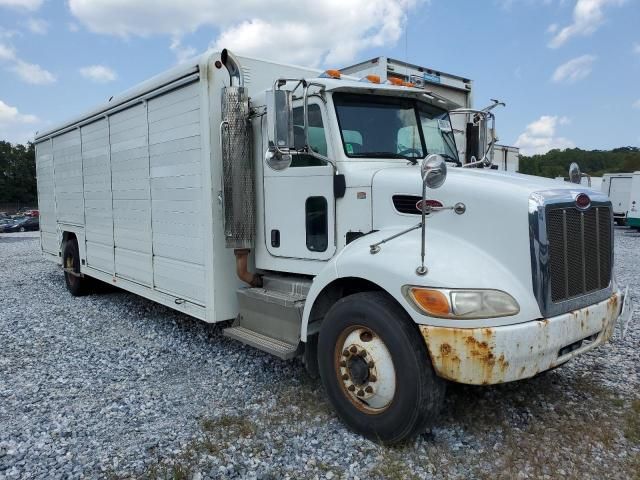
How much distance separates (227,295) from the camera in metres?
5.15

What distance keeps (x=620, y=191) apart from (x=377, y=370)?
25558 mm

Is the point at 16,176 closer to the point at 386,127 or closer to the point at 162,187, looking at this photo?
the point at 162,187

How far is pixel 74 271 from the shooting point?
28.8 feet

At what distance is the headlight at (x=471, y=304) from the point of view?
10.2 feet

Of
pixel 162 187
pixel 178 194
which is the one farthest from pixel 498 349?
pixel 162 187

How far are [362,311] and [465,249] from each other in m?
0.78

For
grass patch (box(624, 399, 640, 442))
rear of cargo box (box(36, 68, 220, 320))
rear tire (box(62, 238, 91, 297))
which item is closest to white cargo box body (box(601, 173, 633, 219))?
grass patch (box(624, 399, 640, 442))

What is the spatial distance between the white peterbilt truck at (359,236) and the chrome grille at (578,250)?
0.01 meters

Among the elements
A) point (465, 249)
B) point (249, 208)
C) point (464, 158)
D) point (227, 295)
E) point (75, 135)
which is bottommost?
point (227, 295)

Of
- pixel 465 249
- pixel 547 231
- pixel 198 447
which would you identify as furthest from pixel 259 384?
pixel 547 231

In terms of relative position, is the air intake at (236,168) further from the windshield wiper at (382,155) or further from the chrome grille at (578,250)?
the chrome grille at (578,250)

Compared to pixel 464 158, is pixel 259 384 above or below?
below

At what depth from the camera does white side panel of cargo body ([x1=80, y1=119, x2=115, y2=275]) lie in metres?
7.19

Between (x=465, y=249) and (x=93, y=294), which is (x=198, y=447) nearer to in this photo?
(x=465, y=249)
